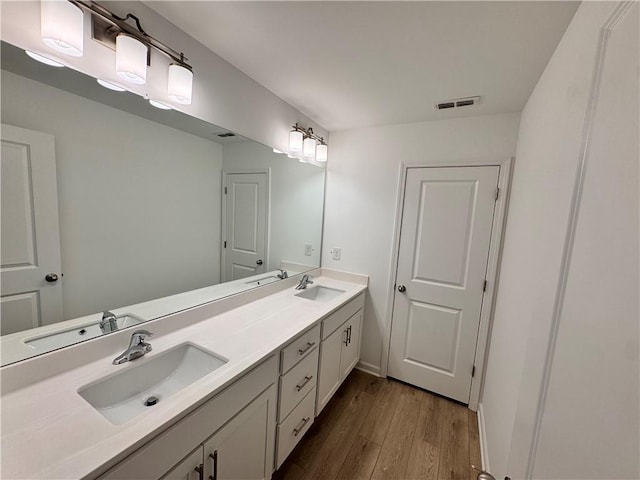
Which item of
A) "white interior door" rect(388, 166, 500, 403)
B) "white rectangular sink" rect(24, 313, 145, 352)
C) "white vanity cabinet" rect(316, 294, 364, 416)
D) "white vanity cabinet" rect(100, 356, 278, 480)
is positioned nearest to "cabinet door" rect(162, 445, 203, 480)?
"white vanity cabinet" rect(100, 356, 278, 480)

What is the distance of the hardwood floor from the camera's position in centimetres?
153

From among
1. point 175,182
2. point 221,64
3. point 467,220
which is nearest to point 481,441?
point 467,220

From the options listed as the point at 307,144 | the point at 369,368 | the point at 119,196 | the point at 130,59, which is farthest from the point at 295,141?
the point at 369,368

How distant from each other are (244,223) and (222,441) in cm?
125

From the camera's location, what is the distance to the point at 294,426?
147 centimetres

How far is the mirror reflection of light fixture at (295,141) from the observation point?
203cm

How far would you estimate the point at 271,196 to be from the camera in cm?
206

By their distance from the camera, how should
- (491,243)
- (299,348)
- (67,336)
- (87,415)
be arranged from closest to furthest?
(87,415) → (67,336) → (299,348) → (491,243)

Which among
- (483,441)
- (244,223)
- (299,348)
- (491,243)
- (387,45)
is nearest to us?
(387,45)

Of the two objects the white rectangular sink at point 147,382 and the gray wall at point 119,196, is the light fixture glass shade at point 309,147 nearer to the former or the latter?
the gray wall at point 119,196

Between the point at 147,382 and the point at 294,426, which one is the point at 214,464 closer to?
the point at 147,382

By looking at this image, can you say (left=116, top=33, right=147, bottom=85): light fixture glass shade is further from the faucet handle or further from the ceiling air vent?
the ceiling air vent

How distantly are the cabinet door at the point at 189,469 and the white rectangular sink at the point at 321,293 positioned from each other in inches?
54.0

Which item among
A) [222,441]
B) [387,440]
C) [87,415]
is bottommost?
[387,440]
